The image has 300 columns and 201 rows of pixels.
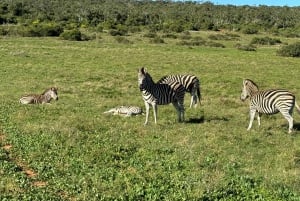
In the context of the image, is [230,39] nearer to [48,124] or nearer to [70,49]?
[70,49]

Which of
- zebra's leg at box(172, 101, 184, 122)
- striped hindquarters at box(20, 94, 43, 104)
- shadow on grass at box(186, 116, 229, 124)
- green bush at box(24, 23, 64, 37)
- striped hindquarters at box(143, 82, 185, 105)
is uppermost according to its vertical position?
striped hindquarters at box(143, 82, 185, 105)

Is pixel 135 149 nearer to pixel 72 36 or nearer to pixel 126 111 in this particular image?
pixel 126 111

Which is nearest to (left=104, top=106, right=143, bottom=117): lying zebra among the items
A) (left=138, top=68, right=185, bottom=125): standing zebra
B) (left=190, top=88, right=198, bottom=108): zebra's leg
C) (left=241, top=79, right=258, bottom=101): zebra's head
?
(left=138, top=68, right=185, bottom=125): standing zebra

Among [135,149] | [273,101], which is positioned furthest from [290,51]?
[135,149]

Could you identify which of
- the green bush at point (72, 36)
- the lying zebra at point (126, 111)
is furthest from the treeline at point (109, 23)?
the lying zebra at point (126, 111)

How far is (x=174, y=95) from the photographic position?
1755 cm

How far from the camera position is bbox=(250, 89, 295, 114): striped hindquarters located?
632 inches

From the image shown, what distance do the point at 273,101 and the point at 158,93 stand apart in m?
3.87

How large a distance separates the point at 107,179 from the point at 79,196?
47.6 inches

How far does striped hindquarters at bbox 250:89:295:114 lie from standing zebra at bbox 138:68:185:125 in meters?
2.60

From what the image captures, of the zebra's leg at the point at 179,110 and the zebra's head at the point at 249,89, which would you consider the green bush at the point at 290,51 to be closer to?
the zebra's head at the point at 249,89

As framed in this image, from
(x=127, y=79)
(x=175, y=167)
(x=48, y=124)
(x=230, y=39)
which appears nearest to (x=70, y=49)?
(x=127, y=79)

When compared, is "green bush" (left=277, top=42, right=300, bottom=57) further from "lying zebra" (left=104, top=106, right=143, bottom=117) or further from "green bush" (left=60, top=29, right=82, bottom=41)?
"lying zebra" (left=104, top=106, right=143, bottom=117)

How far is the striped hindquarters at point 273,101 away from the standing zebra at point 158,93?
102 inches
